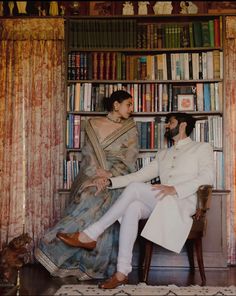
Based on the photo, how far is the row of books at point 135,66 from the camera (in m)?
5.32

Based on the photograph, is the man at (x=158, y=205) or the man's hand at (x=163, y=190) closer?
the man at (x=158, y=205)

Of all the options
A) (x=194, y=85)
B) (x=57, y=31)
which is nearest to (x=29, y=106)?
→ (x=57, y=31)

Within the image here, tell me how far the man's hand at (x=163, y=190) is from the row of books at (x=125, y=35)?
1.79m

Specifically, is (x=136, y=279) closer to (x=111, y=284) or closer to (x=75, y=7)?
(x=111, y=284)

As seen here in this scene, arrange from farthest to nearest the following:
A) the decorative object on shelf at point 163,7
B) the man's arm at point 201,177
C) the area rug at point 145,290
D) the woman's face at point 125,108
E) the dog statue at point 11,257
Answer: the decorative object on shelf at point 163,7 → the woman's face at point 125,108 → the man's arm at point 201,177 → the dog statue at point 11,257 → the area rug at point 145,290

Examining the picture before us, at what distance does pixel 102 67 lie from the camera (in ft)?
17.6

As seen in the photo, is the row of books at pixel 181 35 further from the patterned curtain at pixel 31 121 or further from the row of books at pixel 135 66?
the patterned curtain at pixel 31 121

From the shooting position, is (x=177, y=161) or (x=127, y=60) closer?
(x=177, y=161)

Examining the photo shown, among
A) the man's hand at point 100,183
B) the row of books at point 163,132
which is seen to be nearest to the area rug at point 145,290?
the man's hand at point 100,183

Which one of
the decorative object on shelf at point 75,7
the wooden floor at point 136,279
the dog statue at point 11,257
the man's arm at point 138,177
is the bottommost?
the wooden floor at point 136,279

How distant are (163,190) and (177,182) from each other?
33 cm

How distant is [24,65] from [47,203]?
1.43 m

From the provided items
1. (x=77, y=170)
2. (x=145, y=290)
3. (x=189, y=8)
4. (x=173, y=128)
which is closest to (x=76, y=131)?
(x=77, y=170)

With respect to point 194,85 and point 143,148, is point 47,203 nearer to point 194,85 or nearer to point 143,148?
point 143,148
